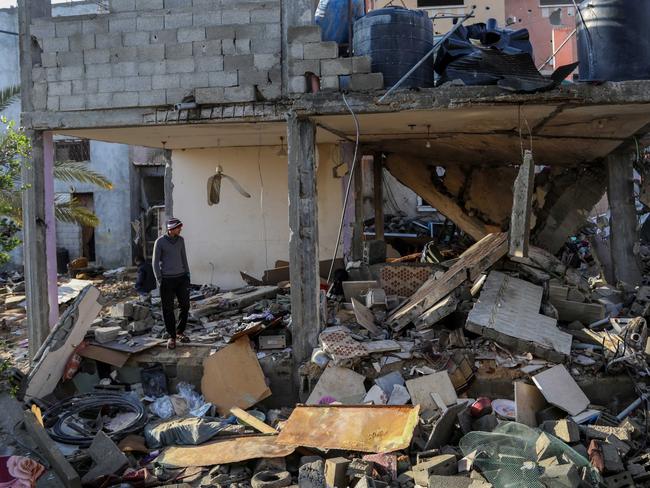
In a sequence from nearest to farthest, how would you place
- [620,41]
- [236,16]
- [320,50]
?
1. [620,41]
2. [320,50]
3. [236,16]

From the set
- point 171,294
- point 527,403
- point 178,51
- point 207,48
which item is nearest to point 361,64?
point 207,48

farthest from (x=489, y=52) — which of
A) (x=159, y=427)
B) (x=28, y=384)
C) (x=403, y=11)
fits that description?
(x=28, y=384)

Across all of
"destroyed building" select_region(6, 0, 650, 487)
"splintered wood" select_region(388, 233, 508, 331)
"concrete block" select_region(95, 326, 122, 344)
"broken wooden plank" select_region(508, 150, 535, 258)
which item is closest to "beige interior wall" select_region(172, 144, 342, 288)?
"destroyed building" select_region(6, 0, 650, 487)

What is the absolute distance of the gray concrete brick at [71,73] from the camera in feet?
27.2

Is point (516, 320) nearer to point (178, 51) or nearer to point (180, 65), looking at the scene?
point (180, 65)

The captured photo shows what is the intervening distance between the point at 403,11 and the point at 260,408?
17.2 ft

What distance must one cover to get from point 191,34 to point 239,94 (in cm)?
106

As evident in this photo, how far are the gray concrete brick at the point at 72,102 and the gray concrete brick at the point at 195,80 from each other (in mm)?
1459

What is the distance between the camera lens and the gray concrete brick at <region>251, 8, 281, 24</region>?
776 centimetres

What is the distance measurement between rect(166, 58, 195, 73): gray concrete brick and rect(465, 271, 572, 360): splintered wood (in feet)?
15.6

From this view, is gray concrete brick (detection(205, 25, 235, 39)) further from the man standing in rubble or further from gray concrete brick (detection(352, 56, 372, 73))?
the man standing in rubble

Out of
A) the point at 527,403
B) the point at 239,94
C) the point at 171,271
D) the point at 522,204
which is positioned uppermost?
the point at 239,94

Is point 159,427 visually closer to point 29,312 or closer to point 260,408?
point 260,408

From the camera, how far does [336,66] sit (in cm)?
748
